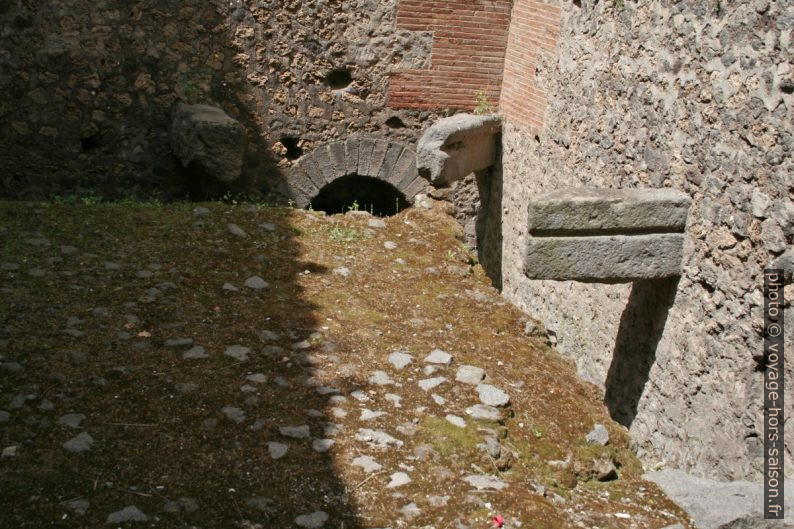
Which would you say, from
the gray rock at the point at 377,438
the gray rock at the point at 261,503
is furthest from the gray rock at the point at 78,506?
the gray rock at the point at 377,438

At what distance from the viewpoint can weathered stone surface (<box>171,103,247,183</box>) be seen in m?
7.43

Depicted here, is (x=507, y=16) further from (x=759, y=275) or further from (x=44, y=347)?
(x=44, y=347)

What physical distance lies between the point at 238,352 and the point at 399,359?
35.0 inches

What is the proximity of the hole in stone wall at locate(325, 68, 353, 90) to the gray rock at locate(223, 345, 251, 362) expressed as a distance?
3.97 m

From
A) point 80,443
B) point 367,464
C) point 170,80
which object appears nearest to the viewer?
point 80,443

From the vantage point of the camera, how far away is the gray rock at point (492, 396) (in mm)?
4785

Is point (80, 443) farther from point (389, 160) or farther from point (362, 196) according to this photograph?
point (362, 196)

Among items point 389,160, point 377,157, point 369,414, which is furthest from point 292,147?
point 369,414

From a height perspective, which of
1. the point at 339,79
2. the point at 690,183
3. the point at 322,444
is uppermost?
the point at 339,79

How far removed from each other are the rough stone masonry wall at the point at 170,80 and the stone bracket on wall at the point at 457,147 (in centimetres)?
68

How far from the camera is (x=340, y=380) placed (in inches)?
189

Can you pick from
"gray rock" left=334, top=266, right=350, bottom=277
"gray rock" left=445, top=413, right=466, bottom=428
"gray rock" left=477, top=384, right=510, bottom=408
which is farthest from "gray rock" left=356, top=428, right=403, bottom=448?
"gray rock" left=334, top=266, right=350, bottom=277

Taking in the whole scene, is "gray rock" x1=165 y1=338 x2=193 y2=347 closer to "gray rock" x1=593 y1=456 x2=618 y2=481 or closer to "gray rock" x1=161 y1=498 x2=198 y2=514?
"gray rock" x1=161 y1=498 x2=198 y2=514

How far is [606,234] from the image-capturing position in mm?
5000
